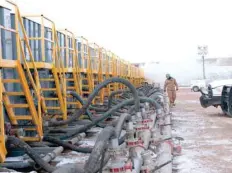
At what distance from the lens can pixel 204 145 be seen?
799 centimetres

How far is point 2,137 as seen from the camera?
15.5ft

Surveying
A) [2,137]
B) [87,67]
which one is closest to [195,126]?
[87,67]

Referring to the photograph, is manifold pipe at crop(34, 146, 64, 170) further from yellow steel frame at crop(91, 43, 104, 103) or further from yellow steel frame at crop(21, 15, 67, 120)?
yellow steel frame at crop(91, 43, 104, 103)

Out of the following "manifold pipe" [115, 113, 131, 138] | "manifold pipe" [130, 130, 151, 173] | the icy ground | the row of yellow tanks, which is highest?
the row of yellow tanks

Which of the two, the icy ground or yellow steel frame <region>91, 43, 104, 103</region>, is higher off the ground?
yellow steel frame <region>91, 43, 104, 103</region>

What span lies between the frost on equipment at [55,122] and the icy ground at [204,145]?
38 cm

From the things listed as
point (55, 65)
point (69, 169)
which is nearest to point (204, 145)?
point (55, 65)

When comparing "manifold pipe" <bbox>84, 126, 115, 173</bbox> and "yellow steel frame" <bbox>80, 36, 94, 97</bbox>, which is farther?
"yellow steel frame" <bbox>80, 36, 94, 97</bbox>

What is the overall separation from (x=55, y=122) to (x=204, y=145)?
2.93 metres

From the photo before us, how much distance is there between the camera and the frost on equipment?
12.7ft

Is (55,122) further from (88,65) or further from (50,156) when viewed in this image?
(88,65)

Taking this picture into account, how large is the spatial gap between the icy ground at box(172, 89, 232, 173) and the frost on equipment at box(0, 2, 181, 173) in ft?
1.24

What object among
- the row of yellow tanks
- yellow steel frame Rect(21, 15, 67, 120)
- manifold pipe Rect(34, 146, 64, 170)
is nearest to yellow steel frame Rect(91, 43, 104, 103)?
the row of yellow tanks

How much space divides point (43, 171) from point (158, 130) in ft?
6.00
